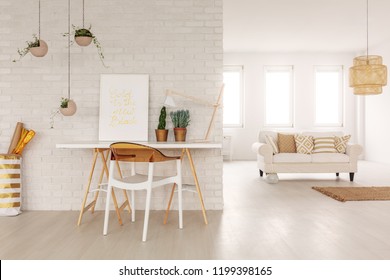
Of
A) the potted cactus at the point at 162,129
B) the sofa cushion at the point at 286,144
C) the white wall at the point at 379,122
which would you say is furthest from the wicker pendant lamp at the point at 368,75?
the potted cactus at the point at 162,129

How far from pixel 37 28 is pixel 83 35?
2.70 ft

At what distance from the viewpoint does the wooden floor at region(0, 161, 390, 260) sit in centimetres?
289

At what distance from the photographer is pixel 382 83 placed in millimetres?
6801

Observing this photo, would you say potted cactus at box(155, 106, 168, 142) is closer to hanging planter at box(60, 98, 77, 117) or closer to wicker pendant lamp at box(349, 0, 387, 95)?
hanging planter at box(60, 98, 77, 117)

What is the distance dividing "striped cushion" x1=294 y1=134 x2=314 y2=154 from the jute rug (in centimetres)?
121

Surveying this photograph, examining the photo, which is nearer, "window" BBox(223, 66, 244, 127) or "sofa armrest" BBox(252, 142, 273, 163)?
"sofa armrest" BBox(252, 142, 273, 163)

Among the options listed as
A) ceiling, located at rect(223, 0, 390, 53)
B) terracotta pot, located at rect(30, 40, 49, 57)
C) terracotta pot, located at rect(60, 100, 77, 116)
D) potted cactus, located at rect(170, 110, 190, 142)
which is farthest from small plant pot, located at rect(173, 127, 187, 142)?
ceiling, located at rect(223, 0, 390, 53)

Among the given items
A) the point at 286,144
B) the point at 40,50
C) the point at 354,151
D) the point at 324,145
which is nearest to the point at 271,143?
the point at 286,144

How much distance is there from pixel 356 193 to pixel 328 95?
6.79 metres

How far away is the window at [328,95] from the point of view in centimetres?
1177

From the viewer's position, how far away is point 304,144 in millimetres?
7168
